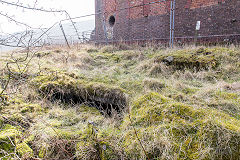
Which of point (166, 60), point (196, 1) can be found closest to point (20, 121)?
point (166, 60)

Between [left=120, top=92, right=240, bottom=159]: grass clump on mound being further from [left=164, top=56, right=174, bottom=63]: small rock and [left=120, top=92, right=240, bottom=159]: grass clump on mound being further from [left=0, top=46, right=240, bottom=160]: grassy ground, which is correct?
[left=164, top=56, right=174, bottom=63]: small rock

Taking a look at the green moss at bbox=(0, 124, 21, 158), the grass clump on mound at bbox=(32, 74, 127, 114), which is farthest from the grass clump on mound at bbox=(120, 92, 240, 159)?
the green moss at bbox=(0, 124, 21, 158)

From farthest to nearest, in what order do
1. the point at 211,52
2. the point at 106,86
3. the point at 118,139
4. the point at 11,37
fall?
the point at 211,52 → the point at 106,86 → the point at 11,37 → the point at 118,139

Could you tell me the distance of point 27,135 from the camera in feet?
7.67

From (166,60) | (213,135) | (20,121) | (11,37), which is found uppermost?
(11,37)

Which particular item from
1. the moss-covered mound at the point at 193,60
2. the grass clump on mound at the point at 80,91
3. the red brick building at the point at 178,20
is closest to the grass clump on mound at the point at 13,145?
the grass clump on mound at the point at 80,91

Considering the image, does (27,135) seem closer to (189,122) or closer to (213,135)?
(189,122)

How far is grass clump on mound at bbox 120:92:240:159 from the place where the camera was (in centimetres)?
156

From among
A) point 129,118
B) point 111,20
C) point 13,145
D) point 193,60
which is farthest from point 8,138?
point 111,20

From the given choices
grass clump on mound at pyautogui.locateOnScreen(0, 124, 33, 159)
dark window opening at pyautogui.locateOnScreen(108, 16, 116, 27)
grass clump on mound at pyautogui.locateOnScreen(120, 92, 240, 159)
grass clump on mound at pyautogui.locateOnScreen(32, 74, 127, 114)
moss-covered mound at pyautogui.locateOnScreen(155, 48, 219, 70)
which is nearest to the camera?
grass clump on mound at pyautogui.locateOnScreen(120, 92, 240, 159)

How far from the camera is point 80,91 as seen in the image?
3.84m

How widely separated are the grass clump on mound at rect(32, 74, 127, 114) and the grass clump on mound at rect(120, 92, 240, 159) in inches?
49.0

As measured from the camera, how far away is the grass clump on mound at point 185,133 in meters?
1.56

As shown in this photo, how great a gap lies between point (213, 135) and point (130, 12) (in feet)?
37.6
